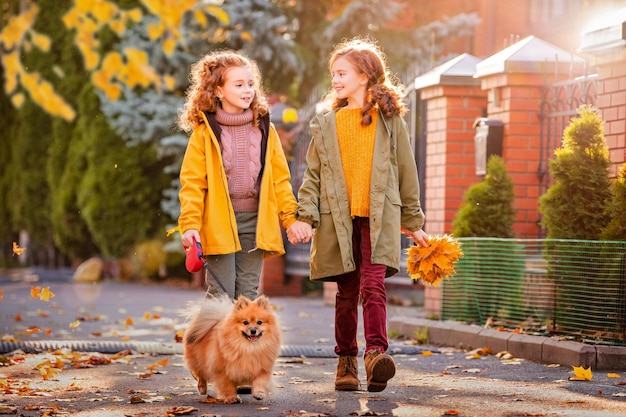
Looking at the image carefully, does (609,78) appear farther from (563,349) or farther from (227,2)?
(227,2)

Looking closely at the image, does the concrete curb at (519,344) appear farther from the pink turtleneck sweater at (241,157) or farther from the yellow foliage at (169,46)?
the yellow foliage at (169,46)

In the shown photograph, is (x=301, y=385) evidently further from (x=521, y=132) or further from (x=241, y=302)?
(x=521, y=132)

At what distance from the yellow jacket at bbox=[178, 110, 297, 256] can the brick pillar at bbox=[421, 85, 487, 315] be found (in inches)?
178

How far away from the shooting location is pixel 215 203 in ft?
20.5

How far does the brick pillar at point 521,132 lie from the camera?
10.0 m

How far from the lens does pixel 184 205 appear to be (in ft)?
20.3

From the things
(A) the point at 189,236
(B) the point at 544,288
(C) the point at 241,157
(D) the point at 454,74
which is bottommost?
(B) the point at 544,288

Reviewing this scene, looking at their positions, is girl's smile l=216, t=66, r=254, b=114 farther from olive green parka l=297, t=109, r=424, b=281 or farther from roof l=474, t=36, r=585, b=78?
roof l=474, t=36, r=585, b=78

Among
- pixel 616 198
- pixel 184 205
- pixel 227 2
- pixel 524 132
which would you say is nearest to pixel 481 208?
pixel 524 132

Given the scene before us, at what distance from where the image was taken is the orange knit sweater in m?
6.25

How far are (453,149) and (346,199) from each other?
15.3 feet

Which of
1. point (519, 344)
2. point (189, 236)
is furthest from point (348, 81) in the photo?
point (519, 344)

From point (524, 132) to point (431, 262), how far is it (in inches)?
153

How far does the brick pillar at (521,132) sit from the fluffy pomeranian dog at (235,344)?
4693mm
